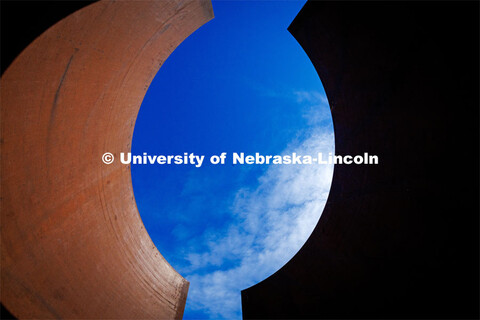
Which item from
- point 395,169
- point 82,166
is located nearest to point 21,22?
point 82,166

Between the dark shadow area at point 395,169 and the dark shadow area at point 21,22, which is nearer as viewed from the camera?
the dark shadow area at point 21,22

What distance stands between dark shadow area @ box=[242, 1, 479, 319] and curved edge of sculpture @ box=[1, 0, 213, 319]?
10.1 feet

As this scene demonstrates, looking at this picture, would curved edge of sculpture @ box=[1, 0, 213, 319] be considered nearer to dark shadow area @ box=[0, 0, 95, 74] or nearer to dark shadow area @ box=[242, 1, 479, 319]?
dark shadow area @ box=[0, 0, 95, 74]

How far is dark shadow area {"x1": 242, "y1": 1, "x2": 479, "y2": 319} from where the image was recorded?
12.5ft

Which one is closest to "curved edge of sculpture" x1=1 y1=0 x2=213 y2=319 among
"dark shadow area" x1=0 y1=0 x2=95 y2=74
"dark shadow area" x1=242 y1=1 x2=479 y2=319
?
"dark shadow area" x1=0 y1=0 x2=95 y2=74

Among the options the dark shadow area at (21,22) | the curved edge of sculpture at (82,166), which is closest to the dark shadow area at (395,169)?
the curved edge of sculpture at (82,166)

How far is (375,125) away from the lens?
5.01 m

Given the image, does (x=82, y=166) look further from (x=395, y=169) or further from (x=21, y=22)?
(x=395, y=169)

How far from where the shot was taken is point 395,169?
483 centimetres

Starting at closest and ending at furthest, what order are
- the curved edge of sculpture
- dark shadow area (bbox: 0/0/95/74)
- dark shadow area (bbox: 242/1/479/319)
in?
dark shadow area (bbox: 0/0/95/74), the curved edge of sculpture, dark shadow area (bbox: 242/1/479/319)

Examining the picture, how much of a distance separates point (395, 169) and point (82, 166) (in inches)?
222

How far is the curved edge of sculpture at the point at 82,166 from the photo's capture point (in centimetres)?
339

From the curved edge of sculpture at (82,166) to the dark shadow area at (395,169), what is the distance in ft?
10.1

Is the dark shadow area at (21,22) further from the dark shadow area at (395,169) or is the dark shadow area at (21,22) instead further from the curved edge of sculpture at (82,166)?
the dark shadow area at (395,169)
